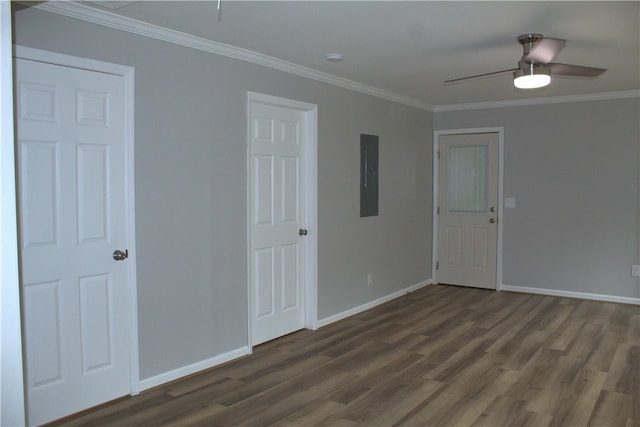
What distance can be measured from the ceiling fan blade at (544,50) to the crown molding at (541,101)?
10.0ft

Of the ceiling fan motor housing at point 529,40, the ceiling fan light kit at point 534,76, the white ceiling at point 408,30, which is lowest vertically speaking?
the ceiling fan light kit at point 534,76

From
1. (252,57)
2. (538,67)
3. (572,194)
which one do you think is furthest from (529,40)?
(572,194)

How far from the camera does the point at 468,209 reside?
6.87 metres

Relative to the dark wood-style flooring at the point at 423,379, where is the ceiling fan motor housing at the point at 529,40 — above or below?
above

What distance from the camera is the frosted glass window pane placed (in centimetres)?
676

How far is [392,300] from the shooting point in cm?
611

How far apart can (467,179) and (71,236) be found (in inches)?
207

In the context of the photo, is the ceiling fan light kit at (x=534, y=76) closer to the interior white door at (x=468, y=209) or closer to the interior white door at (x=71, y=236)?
the interior white door at (x=71, y=236)

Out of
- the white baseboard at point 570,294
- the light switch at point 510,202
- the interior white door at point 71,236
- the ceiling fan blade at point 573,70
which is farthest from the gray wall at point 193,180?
the white baseboard at point 570,294

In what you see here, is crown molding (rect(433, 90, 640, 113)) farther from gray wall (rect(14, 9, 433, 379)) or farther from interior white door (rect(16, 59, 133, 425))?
interior white door (rect(16, 59, 133, 425))

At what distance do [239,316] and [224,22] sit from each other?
2.25 m

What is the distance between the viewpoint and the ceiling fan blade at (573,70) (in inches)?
137

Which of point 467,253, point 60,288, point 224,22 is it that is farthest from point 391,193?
point 60,288

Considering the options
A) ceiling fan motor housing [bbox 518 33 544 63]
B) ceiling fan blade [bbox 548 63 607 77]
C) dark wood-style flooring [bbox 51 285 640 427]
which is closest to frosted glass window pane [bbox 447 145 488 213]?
dark wood-style flooring [bbox 51 285 640 427]
